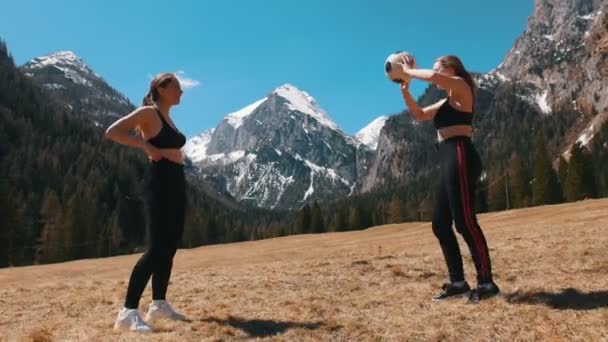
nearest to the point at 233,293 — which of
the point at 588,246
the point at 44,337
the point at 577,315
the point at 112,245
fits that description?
the point at 44,337

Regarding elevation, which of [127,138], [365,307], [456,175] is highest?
[127,138]

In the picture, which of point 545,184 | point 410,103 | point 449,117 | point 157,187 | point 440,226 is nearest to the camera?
point 157,187

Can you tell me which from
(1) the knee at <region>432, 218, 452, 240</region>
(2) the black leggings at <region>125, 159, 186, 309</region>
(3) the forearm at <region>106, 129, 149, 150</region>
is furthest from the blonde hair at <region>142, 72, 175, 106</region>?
(1) the knee at <region>432, 218, 452, 240</region>

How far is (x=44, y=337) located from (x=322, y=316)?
4.22 meters

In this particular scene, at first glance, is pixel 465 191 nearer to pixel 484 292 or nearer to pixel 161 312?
pixel 484 292

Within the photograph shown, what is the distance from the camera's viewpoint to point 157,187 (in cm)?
803

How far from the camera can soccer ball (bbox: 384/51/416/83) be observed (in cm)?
912

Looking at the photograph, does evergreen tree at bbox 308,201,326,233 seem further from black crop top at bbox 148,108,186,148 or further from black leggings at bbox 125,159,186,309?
black crop top at bbox 148,108,186,148

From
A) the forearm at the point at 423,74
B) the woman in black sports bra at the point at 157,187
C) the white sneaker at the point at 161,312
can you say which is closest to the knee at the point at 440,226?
the forearm at the point at 423,74

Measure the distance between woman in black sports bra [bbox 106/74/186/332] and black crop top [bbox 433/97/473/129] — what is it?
14.2 feet

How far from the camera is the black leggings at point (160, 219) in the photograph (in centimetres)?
802

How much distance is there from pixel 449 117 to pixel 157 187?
492 centimetres

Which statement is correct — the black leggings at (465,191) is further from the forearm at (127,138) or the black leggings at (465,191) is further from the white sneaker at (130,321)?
the white sneaker at (130,321)

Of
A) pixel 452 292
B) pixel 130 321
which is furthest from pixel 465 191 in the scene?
pixel 130 321
